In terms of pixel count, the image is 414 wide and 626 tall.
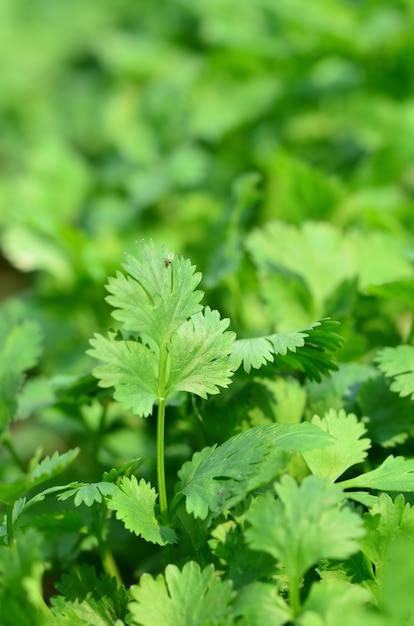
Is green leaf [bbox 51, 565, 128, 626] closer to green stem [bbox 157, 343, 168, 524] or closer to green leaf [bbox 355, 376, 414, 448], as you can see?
green stem [bbox 157, 343, 168, 524]

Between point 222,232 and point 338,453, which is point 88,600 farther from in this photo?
point 222,232

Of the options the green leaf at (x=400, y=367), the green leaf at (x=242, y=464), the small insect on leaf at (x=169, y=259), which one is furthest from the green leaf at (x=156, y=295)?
the green leaf at (x=400, y=367)

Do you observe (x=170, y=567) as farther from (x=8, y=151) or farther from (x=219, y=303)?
(x=8, y=151)

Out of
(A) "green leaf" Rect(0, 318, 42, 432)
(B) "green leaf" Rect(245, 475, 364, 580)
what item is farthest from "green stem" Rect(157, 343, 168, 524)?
(A) "green leaf" Rect(0, 318, 42, 432)

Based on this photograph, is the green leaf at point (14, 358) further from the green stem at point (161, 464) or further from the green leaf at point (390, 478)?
the green leaf at point (390, 478)

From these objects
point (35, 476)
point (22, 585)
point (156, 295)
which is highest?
point (156, 295)

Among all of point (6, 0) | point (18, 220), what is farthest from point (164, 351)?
point (6, 0)

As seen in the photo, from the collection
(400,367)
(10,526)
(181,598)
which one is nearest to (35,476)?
(10,526)

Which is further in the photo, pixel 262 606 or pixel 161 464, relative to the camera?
pixel 161 464
